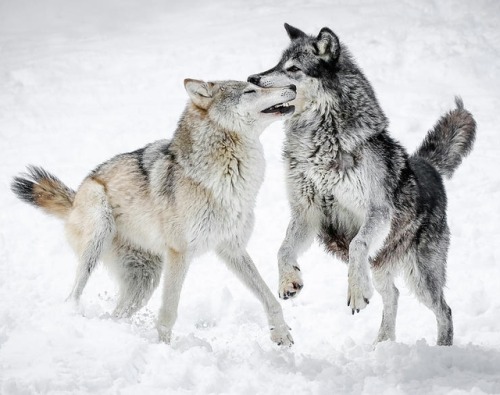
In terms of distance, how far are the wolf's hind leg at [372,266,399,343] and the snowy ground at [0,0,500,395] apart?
22 centimetres

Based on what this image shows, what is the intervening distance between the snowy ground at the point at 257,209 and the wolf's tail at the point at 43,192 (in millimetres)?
1033

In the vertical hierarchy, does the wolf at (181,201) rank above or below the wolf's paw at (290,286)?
above

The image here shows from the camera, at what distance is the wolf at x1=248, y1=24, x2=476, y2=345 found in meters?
5.20

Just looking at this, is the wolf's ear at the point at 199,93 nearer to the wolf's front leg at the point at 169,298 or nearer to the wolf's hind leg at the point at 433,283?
the wolf's front leg at the point at 169,298

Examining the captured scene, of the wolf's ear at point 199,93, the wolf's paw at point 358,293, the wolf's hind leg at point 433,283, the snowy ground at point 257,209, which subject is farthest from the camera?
the wolf's hind leg at point 433,283

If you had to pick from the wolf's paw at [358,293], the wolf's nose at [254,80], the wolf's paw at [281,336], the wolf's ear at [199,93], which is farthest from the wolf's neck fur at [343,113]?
the wolf's paw at [281,336]

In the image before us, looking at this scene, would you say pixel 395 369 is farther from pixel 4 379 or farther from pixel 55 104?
pixel 55 104

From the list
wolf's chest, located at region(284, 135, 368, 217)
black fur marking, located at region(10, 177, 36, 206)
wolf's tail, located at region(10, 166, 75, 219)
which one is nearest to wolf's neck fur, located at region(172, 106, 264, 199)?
wolf's chest, located at region(284, 135, 368, 217)

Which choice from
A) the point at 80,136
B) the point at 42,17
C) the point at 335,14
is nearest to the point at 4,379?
the point at 80,136

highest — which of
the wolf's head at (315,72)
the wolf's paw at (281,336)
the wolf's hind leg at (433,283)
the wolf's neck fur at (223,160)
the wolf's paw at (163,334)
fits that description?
the wolf's head at (315,72)

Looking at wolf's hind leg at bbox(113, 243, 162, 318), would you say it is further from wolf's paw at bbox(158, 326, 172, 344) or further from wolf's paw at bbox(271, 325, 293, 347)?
wolf's paw at bbox(271, 325, 293, 347)

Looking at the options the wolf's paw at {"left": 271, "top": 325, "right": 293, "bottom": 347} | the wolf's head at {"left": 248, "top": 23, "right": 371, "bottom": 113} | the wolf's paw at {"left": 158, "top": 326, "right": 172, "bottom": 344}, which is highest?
the wolf's head at {"left": 248, "top": 23, "right": 371, "bottom": 113}

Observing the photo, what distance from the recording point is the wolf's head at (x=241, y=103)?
205 inches

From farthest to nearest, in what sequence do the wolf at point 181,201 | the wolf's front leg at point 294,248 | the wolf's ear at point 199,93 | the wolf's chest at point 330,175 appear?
1. the wolf's ear at point 199,93
2. the wolf at point 181,201
3. the wolf's chest at point 330,175
4. the wolf's front leg at point 294,248
